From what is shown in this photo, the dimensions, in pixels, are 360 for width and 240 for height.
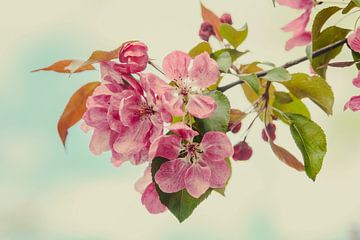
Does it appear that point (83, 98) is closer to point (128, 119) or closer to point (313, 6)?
point (128, 119)

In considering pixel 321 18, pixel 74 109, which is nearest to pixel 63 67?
pixel 74 109

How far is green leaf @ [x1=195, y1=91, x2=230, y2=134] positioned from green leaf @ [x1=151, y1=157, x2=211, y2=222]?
40 mm

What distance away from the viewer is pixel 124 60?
456 mm

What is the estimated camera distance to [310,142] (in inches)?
20.2

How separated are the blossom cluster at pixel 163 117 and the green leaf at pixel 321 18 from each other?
5.7 inches

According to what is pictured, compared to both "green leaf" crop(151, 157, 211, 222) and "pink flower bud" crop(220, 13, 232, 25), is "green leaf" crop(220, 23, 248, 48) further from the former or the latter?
"green leaf" crop(151, 157, 211, 222)

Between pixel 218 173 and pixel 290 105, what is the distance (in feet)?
0.72

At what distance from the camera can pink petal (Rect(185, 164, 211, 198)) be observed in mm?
448

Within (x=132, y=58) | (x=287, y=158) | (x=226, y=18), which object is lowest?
(x=287, y=158)

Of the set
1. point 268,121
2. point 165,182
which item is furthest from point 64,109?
point 268,121

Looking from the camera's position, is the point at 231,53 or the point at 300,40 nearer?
the point at 231,53

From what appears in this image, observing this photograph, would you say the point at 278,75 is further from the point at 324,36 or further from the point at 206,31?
the point at 206,31

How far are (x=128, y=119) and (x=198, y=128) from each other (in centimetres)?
6

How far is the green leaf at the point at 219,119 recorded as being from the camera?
0.45 m
